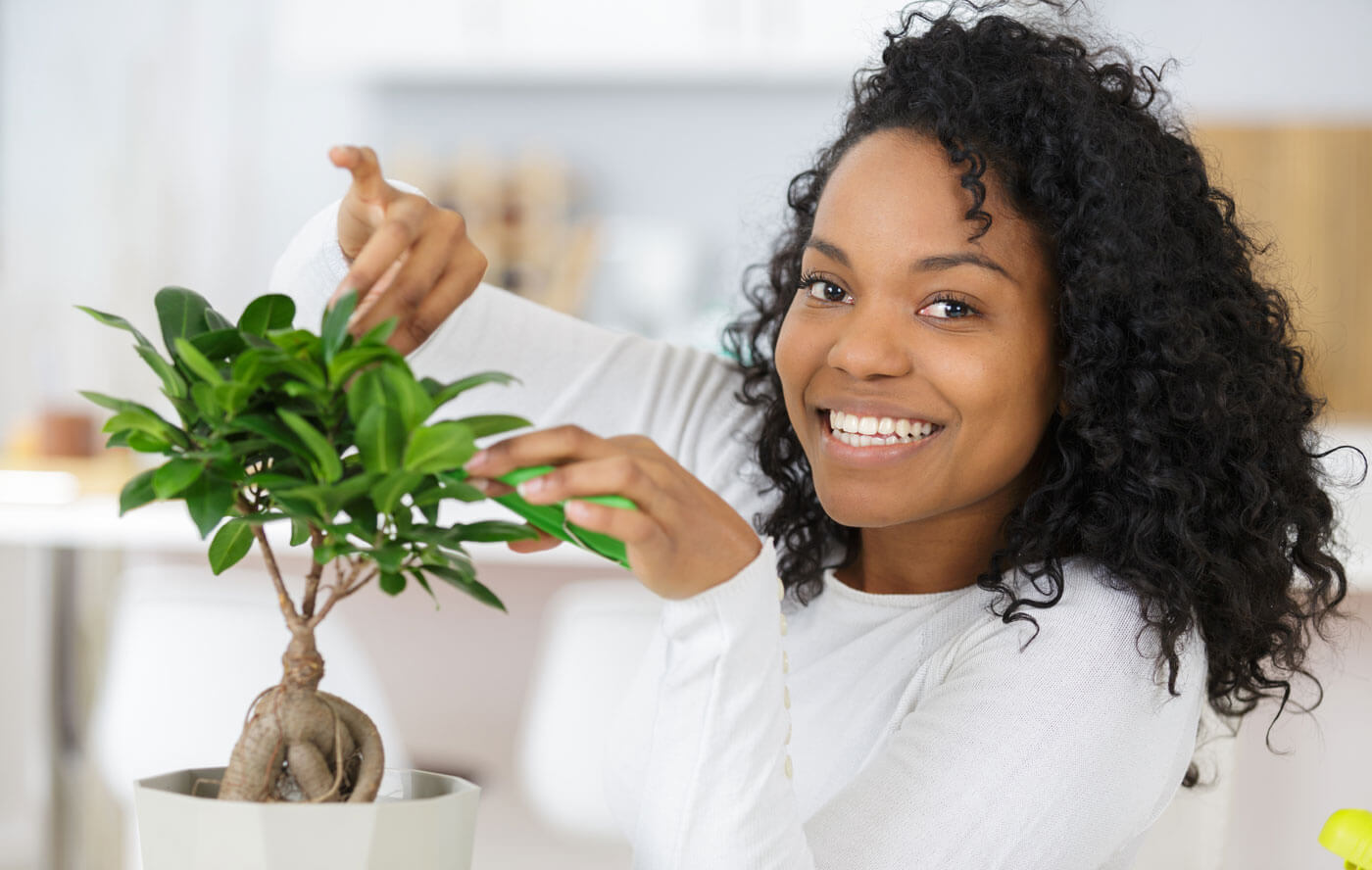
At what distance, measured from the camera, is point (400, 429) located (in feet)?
2.20

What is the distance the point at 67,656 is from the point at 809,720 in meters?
1.89

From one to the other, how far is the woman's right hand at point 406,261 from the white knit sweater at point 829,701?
22 centimetres

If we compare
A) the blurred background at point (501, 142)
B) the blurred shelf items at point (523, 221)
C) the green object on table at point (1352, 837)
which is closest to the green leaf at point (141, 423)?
the green object on table at point (1352, 837)

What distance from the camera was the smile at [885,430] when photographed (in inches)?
41.3

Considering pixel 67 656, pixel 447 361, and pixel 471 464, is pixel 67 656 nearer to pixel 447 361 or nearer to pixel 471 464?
pixel 447 361

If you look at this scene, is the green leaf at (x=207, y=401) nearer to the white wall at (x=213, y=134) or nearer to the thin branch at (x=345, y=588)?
the thin branch at (x=345, y=588)

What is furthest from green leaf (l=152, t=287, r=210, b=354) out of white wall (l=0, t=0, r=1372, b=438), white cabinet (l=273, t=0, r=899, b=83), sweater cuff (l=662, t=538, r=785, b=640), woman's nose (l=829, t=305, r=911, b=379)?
white wall (l=0, t=0, r=1372, b=438)

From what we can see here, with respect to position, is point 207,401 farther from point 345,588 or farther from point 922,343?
point 922,343

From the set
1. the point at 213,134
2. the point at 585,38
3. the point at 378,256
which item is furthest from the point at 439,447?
the point at 213,134

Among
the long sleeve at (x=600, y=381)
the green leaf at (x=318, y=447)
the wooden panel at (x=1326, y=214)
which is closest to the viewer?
the green leaf at (x=318, y=447)

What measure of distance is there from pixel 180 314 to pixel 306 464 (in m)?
0.13

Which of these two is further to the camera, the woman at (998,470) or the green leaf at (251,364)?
the woman at (998,470)

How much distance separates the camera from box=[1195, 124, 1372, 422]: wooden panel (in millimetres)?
3434

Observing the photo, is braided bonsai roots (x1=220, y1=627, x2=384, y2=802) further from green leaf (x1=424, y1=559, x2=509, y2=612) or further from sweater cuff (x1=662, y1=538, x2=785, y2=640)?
sweater cuff (x1=662, y1=538, x2=785, y2=640)
